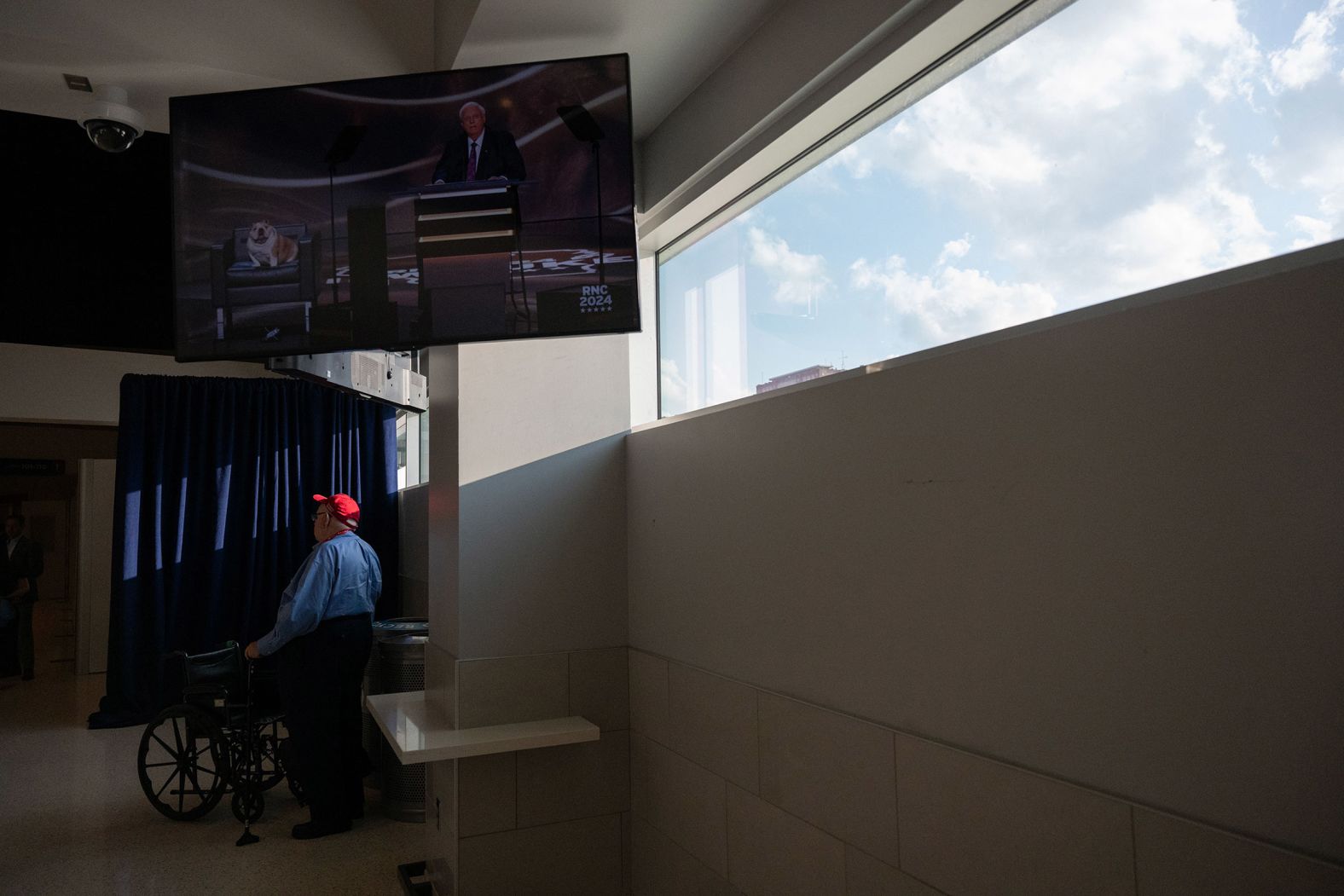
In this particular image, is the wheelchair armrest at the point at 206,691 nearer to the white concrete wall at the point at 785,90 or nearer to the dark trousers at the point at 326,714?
the dark trousers at the point at 326,714

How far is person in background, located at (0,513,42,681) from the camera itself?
838 centimetres

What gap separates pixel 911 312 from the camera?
6.53 ft

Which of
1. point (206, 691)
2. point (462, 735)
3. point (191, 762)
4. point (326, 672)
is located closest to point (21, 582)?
point (191, 762)

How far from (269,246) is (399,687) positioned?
2684 millimetres

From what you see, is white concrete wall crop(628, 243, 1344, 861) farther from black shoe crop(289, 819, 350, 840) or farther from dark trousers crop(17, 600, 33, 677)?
dark trousers crop(17, 600, 33, 677)

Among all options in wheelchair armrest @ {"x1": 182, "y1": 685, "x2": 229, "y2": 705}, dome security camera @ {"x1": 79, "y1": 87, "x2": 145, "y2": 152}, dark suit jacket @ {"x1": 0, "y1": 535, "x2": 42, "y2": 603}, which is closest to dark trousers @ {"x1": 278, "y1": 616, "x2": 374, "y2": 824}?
wheelchair armrest @ {"x1": 182, "y1": 685, "x2": 229, "y2": 705}

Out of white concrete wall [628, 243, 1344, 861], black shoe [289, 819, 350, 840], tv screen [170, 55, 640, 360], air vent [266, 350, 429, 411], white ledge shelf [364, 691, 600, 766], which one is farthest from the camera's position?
black shoe [289, 819, 350, 840]

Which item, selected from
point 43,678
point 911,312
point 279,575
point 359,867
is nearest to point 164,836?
point 359,867

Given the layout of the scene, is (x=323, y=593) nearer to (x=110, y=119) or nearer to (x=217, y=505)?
(x=110, y=119)

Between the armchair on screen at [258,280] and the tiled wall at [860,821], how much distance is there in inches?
60.8

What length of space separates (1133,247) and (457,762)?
2.39 meters

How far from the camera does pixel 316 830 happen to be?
3885mm

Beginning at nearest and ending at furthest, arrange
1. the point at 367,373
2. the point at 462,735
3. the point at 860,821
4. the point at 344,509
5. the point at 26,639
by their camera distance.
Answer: the point at 860,821 → the point at 462,735 → the point at 367,373 → the point at 344,509 → the point at 26,639

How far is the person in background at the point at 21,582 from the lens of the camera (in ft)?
27.5
